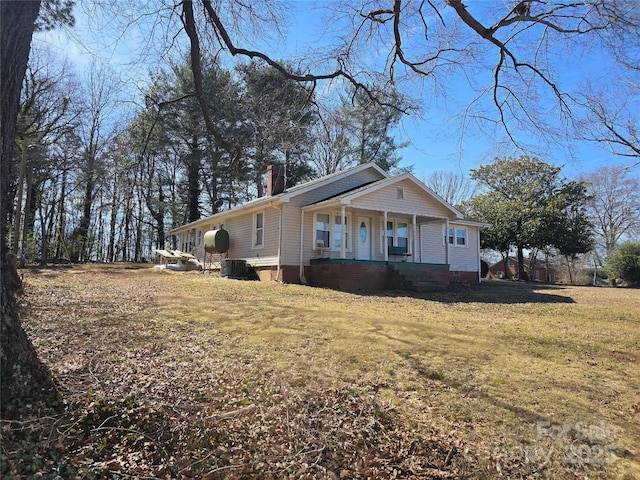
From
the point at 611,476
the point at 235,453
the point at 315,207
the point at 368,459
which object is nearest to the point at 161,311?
the point at 235,453

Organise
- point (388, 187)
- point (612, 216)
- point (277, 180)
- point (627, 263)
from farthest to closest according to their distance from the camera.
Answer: point (612, 216)
point (627, 263)
point (277, 180)
point (388, 187)

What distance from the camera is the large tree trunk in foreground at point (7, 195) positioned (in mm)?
3020

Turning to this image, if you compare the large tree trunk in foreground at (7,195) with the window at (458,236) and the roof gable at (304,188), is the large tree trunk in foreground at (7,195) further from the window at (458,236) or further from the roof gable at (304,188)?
the window at (458,236)

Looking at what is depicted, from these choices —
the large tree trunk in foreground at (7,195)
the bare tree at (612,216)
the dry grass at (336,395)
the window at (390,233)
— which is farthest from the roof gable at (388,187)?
the bare tree at (612,216)

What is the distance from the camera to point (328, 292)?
1259 cm

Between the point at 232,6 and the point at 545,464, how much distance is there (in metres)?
6.29

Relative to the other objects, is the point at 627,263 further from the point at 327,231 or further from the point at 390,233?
the point at 327,231

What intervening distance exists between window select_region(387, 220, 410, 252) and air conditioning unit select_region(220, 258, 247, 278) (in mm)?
6426

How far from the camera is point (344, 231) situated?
14.3 meters

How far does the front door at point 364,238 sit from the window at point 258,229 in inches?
163

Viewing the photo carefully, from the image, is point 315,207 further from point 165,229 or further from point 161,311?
point 165,229

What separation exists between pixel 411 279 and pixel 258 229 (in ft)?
21.7

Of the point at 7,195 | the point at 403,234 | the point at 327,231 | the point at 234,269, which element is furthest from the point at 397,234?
the point at 7,195

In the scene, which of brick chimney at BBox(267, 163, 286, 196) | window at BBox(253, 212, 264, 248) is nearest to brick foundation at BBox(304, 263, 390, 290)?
window at BBox(253, 212, 264, 248)
